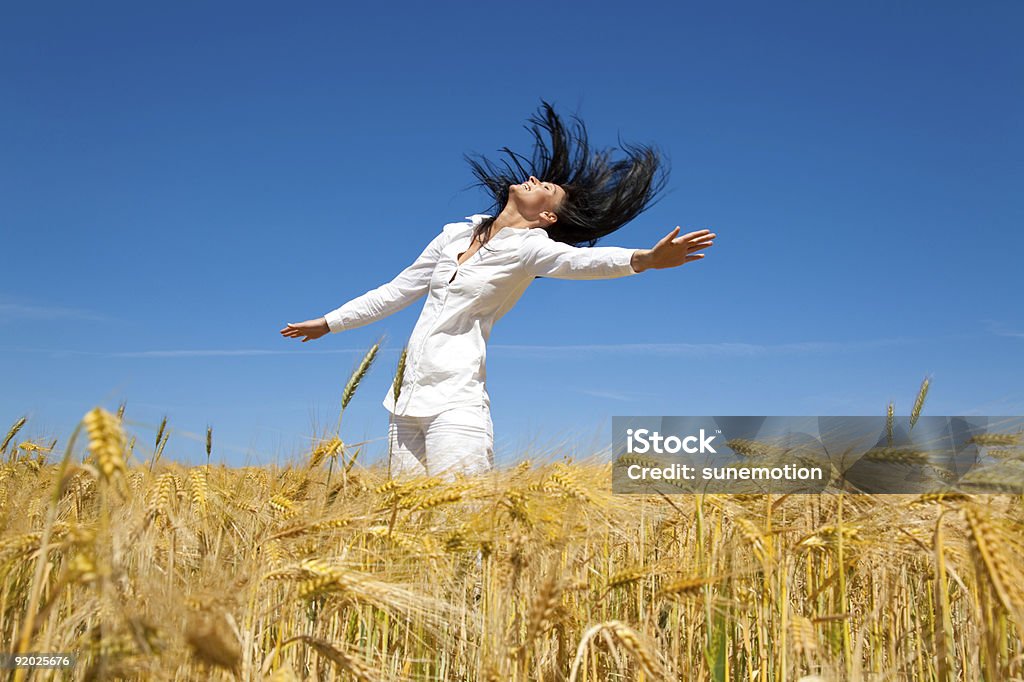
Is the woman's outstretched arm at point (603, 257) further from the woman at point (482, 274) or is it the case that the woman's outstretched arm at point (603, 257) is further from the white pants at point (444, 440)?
the white pants at point (444, 440)

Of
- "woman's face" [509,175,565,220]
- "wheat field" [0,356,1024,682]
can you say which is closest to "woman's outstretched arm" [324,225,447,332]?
"woman's face" [509,175,565,220]

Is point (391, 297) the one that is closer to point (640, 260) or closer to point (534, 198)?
point (534, 198)

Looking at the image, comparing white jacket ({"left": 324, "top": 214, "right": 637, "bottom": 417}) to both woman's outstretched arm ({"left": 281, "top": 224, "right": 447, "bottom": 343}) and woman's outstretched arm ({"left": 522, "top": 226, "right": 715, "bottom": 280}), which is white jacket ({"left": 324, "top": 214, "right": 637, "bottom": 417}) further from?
woman's outstretched arm ({"left": 281, "top": 224, "right": 447, "bottom": 343})

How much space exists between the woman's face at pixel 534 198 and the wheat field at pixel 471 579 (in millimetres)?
1419

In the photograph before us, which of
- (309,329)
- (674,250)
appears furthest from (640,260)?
(309,329)

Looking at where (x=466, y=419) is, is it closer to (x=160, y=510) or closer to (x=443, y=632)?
(x=443, y=632)

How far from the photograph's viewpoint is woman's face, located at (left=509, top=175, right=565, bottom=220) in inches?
133

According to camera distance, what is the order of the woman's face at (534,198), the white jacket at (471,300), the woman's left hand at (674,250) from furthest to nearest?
the woman's face at (534,198), the white jacket at (471,300), the woman's left hand at (674,250)

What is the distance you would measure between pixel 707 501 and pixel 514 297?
1.37m

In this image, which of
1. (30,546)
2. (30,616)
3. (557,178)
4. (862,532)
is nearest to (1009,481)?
(862,532)

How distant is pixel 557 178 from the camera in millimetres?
3631

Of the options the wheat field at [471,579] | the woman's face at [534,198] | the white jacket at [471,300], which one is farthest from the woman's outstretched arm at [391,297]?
the wheat field at [471,579]

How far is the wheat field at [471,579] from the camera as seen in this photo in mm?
1064

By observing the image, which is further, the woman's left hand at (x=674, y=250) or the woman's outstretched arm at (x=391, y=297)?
the woman's outstretched arm at (x=391, y=297)
